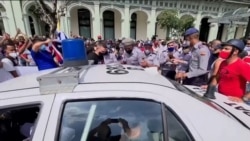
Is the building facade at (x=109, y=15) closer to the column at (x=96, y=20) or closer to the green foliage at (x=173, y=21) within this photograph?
the column at (x=96, y=20)

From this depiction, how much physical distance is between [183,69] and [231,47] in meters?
1.46

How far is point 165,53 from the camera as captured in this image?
5664mm

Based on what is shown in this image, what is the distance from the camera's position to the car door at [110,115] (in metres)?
1.27

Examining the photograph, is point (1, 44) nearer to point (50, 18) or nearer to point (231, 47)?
point (50, 18)

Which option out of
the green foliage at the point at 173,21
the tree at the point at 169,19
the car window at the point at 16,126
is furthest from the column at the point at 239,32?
the car window at the point at 16,126

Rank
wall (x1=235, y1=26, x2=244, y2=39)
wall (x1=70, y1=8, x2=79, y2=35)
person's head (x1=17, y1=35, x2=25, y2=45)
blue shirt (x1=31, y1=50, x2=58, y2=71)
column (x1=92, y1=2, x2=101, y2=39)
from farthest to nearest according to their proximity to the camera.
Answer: wall (x1=235, y1=26, x2=244, y2=39)
wall (x1=70, y1=8, x2=79, y2=35)
column (x1=92, y1=2, x2=101, y2=39)
person's head (x1=17, y1=35, x2=25, y2=45)
blue shirt (x1=31, y1=50, x2=58, y2=71)

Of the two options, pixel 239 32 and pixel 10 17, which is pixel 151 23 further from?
pixel 239 32

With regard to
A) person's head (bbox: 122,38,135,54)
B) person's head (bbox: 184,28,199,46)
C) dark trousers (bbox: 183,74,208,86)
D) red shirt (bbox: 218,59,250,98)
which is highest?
person's head (bbox: 184,28,199,46)

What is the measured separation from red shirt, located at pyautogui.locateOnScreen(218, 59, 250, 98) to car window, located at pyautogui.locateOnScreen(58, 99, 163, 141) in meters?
1.77

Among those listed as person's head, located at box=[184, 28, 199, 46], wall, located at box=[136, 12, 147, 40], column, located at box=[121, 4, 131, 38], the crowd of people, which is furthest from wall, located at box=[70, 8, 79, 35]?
person's head, located at box=[184, 28, 199, 46]

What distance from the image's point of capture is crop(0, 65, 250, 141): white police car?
125cm

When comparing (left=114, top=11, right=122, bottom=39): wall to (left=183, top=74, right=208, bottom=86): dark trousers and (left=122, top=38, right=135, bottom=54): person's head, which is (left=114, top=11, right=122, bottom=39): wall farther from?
(left=183, top=74, right=208, bottom=86): dark trousers

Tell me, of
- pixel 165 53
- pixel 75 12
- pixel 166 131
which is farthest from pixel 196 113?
pixel 75 12

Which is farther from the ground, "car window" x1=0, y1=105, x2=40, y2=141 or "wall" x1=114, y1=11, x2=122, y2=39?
"wall" x1=114, y1=11, x2=122, y2=39
